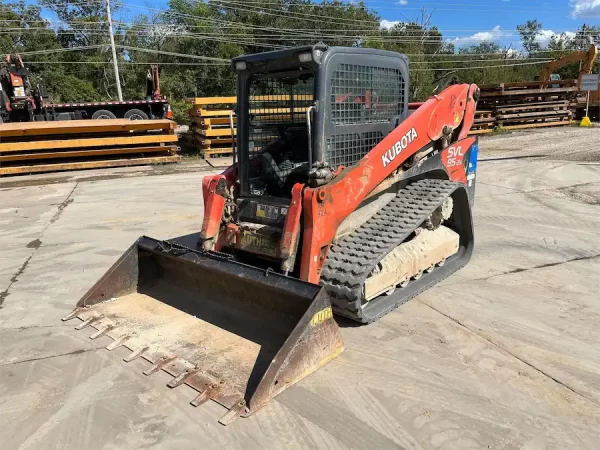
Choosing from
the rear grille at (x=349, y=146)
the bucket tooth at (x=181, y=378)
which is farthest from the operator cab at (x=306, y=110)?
the bucket tooth at (x=181, y=378)

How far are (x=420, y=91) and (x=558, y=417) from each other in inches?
1371

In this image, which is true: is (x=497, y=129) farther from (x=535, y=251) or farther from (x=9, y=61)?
(x=9, y=61)

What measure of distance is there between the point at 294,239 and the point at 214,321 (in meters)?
0.96

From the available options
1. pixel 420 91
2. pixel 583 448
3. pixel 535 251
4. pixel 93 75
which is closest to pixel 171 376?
pixel 583 448

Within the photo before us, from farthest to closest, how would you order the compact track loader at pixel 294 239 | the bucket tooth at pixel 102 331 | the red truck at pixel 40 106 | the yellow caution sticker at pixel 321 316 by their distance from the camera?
the red truck at pixel 40 106
the bucket tooth at pixel 102 331
the compact track loader at pixel 294 239
the yellow caution sticker at pixel 321 316

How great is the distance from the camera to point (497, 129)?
20531mm

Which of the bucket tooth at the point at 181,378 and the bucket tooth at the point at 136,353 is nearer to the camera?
the bucket tooth at the point at 181,378

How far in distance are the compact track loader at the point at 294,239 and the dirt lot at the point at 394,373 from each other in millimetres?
175

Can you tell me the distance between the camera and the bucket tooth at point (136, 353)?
368 cm

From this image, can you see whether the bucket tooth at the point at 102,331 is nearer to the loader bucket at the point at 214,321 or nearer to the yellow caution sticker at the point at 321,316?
the loader bucket at the point at 214,321

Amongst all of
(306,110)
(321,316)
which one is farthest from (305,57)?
(321,316)

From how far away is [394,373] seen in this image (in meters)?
3.44

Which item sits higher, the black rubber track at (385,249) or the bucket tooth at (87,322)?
the black rubber track at (385,249)

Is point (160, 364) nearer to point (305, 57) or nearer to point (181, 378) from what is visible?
point (181, 378)
